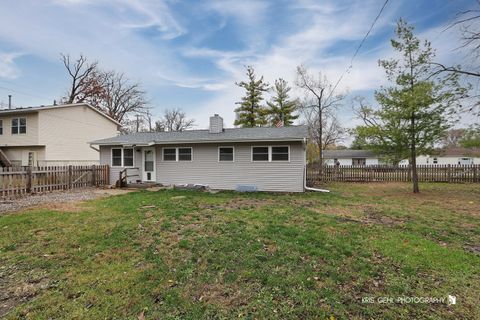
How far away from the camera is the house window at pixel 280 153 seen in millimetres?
11766

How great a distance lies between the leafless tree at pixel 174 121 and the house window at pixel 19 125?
26.7 meters

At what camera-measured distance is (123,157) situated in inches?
556

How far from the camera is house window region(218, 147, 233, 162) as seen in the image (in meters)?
12.5

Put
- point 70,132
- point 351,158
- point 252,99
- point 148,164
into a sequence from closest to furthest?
point 148,164 < point 70,132 < point 252,99 < point 351,158

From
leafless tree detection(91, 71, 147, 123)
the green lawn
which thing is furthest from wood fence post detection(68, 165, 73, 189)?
leafless tree detection(91, 71, 147, 123)

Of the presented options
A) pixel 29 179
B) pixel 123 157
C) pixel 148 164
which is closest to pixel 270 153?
pixel 148 164

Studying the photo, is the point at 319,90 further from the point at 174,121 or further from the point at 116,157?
the point at 174,121

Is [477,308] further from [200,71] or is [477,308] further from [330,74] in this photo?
[330,74]

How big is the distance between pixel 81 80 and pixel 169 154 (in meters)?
25.5

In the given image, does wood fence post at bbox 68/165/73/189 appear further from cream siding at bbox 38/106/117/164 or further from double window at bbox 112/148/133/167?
cream siding at bbox 38/106/117/164

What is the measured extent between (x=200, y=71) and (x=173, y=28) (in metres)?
5.59

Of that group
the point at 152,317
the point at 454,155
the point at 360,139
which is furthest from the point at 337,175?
the point at 454,155

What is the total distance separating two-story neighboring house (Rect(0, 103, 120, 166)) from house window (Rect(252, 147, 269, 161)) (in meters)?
16.2

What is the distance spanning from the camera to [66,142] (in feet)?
64.4
